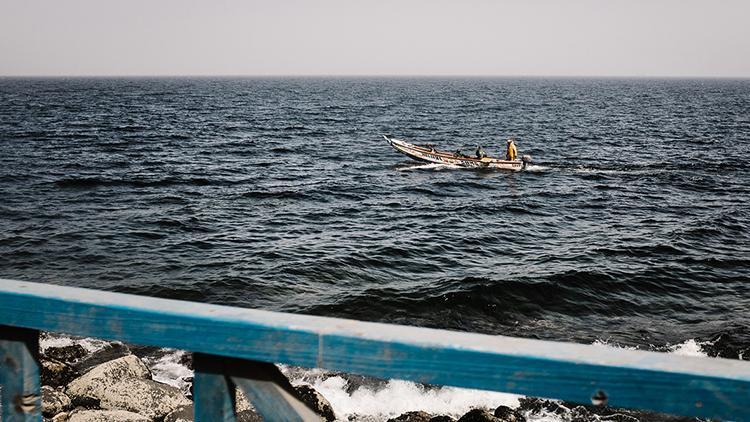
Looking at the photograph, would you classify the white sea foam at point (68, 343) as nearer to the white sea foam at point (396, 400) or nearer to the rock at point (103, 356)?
the rock at point (103, 356)

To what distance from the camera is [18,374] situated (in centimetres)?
168

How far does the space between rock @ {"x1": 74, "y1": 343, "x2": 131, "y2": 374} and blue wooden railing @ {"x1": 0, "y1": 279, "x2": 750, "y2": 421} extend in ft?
31.8

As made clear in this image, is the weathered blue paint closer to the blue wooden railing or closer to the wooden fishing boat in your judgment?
the blue wooden railing

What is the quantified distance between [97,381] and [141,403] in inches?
32.0

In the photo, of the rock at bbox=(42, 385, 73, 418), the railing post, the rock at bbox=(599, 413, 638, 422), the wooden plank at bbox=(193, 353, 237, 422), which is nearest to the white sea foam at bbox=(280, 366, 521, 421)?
the rock at bbox=(599, 413, 638, 422)

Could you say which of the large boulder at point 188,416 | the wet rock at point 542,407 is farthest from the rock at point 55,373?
the wet rock at point 542,407

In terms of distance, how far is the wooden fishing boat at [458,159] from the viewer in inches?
1296

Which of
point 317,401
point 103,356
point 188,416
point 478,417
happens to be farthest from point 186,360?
point 478,417

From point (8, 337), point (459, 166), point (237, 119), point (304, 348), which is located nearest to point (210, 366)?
point (304, 348)

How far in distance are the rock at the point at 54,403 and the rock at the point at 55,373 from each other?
1314mm

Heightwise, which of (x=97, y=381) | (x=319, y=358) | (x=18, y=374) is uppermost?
(x=319, y=358)

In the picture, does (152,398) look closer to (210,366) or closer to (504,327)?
(210,366)

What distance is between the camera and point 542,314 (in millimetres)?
13742

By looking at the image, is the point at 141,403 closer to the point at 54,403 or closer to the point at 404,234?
the point at 54,403
